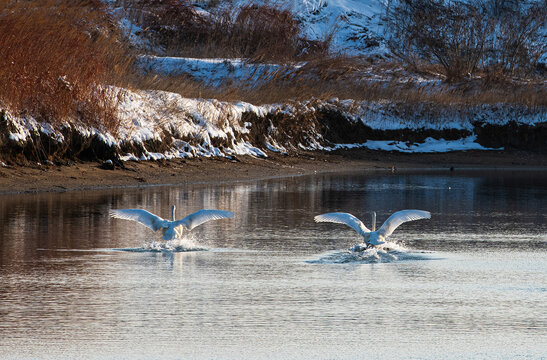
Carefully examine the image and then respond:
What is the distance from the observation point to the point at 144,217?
38.0ft

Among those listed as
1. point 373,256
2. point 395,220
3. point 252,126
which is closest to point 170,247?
point 373,256

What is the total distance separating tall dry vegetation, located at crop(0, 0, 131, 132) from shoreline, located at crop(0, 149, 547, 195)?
117cm

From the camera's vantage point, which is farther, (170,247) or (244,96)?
(244,96)

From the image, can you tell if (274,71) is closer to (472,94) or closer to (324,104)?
(324,104)

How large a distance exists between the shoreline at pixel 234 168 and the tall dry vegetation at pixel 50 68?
1.17 metres

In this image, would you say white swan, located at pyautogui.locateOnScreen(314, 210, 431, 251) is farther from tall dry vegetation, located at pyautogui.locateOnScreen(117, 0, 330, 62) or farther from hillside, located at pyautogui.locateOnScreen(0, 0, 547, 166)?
tall dry vegetation, located at pyautogui.locateOnScreen(117, 0, 330, 62)

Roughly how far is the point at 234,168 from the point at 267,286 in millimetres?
13935

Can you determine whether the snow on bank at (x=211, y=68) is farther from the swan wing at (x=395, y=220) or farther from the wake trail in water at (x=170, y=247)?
the swan wing at (x=395, y=220)

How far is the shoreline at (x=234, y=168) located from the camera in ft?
58.8

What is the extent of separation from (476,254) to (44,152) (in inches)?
404

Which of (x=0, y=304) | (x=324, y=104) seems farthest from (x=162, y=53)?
(x=0, y=304)

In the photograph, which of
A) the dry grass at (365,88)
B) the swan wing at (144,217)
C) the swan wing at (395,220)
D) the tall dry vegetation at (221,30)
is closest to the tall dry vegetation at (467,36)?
the dry grass at (365,88)

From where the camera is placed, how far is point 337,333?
7023mm

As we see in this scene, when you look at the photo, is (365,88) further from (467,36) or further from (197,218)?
(197,218)
